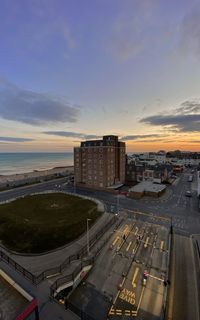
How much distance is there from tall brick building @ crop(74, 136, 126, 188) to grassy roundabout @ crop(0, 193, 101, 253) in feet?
57.1

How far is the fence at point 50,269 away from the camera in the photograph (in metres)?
16.8

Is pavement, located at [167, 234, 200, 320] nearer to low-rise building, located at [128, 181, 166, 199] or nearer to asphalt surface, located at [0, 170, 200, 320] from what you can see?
asphalt surface, located at [0, 170, 200, 320]

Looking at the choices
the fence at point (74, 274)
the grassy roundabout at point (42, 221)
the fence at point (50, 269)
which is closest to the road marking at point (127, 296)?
the fence at point (74, 274)

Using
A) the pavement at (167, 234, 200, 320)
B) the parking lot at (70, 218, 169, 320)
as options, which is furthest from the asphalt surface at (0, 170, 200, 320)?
the parking lot at (70, 218, 169, 320)

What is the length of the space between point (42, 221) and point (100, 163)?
110ft

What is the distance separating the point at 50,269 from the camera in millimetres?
19750

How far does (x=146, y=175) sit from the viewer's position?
232 ft

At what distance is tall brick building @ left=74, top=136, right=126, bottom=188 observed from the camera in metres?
62.8

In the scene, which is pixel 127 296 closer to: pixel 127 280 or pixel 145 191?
pixel 127 280

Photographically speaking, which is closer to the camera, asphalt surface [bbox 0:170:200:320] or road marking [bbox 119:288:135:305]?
asphalt surface [bbox 0:170:200:320]

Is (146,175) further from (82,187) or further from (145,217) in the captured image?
(145,217)

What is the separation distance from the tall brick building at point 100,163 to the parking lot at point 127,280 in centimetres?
3469

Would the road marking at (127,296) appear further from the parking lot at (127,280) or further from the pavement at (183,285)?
the pavement at (183,285)

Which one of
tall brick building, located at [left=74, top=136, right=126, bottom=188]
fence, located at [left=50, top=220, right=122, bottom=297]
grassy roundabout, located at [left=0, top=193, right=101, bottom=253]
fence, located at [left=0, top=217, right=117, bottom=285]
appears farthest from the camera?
tall brick building, located at [left=74, top=136, right=126, bottom=188]
